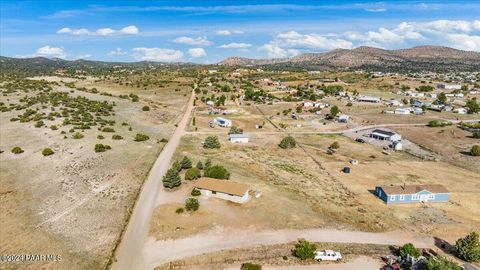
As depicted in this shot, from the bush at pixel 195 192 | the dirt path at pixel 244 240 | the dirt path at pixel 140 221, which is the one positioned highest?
the bush at pixel 195 192

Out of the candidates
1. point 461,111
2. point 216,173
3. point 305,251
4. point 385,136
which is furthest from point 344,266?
point 461,111

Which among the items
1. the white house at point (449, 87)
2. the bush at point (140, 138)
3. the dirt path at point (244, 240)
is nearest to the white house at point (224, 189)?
the dirt path at point (244, 240)

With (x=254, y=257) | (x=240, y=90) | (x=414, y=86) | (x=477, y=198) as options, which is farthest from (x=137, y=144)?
(x=414, y=86)

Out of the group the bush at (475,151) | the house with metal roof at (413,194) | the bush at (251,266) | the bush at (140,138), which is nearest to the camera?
the bush at (251,266)

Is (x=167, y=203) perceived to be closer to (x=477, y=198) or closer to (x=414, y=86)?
(x=477, y=198)

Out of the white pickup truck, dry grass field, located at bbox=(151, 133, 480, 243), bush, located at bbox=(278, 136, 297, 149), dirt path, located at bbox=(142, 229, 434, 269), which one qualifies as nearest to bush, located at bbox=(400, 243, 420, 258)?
dirt path, located at bbox=(142, 229, 434, 269)

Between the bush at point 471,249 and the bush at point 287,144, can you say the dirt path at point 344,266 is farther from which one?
the bush at point 287,144

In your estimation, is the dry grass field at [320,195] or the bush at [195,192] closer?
the dry grass field at [320,195]

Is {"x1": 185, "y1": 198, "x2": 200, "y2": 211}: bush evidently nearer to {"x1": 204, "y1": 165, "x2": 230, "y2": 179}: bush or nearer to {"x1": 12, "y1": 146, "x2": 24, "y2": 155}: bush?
{"x1": 204, "y1": 165, "x2": 230, "y2": 179}: bush
